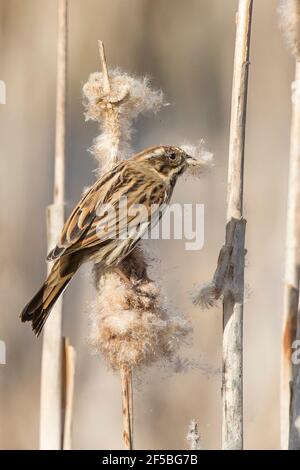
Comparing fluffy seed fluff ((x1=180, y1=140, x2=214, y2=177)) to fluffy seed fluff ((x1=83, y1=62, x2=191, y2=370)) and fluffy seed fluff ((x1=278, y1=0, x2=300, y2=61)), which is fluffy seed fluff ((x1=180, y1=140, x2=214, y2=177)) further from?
fluffy seed fluff ((x1=278, y1=0, x2=300, y2=61))

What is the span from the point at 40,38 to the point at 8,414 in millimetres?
1763

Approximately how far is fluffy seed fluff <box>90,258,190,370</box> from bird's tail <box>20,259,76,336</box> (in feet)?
0.50

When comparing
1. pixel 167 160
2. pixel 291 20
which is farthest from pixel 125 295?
pixel 291 20

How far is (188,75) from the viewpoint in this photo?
3.76 metres

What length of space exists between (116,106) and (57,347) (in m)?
0.78

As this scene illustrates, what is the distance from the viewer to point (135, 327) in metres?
2.26

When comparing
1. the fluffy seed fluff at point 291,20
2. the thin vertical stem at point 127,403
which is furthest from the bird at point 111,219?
the fluffy seed fluff at point 291,20

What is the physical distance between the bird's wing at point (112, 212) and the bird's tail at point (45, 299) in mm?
86

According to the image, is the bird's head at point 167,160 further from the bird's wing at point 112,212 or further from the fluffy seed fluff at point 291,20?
the fluffy seed fluff at point 291,20

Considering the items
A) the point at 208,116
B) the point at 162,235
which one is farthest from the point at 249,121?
the point at 162,235

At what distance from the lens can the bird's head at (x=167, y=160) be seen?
2.76m

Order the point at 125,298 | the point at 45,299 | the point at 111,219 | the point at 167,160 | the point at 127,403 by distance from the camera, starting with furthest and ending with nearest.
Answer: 1. the point at 167,160
2. the point at 111,219
3. the point at 45,299
4. the point at 125,298
5. the point at 127,403

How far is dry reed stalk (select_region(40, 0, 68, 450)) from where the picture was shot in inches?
92.7

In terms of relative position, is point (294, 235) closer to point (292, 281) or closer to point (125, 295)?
point (292, 281)
